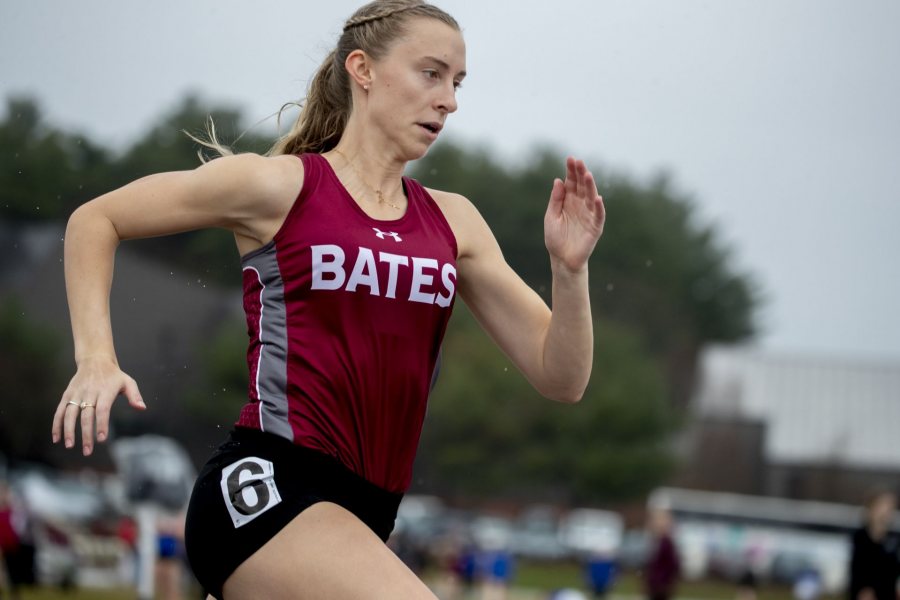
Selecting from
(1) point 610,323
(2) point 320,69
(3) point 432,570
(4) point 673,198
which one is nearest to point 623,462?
(1) point 610,323

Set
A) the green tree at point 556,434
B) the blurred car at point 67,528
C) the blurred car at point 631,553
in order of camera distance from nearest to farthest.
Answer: the blurred car at point 67,528, the blurred car at point 631,553, the green tree at point 556,434

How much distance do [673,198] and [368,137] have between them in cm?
3248

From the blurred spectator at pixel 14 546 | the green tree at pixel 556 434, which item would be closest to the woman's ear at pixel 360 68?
the blurred spectator at pixel 14 546

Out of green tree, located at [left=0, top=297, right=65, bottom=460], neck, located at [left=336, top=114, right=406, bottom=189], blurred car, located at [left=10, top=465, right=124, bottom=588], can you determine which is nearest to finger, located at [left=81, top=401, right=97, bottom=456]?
neck, located at [left=336, top=114, right=406, bottom=189]

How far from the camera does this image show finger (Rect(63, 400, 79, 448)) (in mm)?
2309

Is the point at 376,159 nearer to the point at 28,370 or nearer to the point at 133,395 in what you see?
the point at 133,395

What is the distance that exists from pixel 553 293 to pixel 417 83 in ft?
1.78

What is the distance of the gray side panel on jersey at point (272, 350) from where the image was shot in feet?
8.48

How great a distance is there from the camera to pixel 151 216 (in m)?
2.57

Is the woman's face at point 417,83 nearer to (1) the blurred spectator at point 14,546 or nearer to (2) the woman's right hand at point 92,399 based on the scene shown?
(2) the woman's right hand at point 92,399

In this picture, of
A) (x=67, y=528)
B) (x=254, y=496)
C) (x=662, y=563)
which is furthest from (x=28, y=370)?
(x=254, y=496)

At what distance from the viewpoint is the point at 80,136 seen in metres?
8.91

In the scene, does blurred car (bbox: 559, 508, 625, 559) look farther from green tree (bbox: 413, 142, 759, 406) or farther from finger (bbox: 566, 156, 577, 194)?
finger (bbox: 566, 156, 577, 194)

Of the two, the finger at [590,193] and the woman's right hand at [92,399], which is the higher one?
the finger at [590,193]
